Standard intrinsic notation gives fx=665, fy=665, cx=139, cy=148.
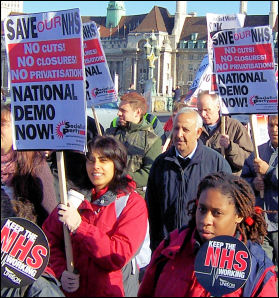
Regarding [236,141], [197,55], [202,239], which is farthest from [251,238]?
[197,55]

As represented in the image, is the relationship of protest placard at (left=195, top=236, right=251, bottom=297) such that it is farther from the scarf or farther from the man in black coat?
the man in black coat

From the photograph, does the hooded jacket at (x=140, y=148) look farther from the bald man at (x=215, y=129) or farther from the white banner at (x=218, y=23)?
the white banner at (x=218, y=23)

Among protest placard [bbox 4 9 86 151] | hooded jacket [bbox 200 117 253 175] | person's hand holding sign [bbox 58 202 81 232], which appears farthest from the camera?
hooded jacket [bbox 200 117 253 175]

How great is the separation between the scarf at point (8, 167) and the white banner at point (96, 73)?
2714 millimetres

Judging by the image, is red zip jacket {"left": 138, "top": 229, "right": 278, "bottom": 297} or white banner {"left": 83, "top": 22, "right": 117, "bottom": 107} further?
white banner {"left": 83, "top": 22, "right": 117, "bottom": 107}

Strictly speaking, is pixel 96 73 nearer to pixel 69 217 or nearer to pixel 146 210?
pixel 146 210

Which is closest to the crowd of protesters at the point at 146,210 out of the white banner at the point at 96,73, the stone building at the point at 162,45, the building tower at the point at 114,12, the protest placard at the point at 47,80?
the protest placard at the point at 47,80

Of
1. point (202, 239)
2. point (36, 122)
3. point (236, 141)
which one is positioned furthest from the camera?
point (236, 141)

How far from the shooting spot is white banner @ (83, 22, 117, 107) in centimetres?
612

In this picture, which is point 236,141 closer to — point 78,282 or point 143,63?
point 78,282

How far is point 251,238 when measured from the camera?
2.59m

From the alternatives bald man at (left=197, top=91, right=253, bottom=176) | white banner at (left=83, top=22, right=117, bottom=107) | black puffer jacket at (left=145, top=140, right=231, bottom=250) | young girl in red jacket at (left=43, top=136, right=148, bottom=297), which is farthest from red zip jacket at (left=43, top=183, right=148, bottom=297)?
white banner at (left=83, top=22, right=117, bottom=107)

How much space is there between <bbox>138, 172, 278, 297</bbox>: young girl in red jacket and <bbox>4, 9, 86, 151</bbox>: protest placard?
0.76 meters

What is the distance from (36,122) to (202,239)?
1080 mm
